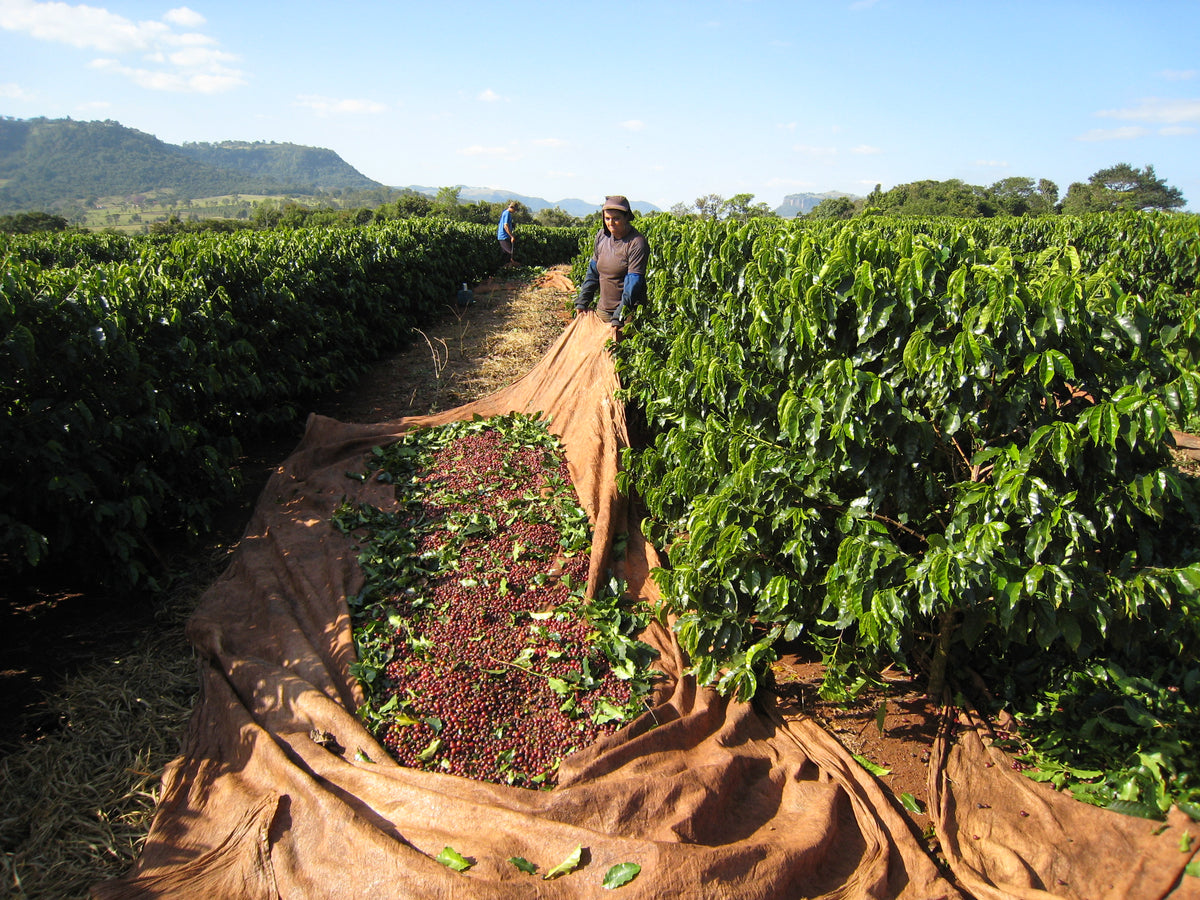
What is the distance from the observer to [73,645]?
11.8 feet

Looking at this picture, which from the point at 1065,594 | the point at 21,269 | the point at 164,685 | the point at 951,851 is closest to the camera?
the point at 1065,594

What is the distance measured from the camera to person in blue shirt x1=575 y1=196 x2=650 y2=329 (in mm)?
6027

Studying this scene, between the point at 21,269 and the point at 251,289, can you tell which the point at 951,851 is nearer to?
the point at 21,269

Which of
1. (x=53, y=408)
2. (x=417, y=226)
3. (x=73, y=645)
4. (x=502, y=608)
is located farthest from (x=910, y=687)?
(x=417, y=226)

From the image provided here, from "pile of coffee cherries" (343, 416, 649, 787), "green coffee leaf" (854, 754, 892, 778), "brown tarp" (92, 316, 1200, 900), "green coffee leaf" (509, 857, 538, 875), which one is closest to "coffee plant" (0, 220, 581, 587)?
"brown tarp" (92, 316, 1200, 900)

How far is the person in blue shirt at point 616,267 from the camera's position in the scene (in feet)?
19.8

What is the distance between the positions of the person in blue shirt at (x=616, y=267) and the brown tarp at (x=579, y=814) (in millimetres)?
3632

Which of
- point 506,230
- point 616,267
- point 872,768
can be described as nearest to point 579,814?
point 872,768

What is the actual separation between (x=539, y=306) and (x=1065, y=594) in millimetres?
11573

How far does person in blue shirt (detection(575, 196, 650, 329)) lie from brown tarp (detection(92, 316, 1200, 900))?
363cm

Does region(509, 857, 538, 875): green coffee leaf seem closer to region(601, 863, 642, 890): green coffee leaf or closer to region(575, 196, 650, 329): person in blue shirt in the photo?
region(601, 863, 642, 890): green coffee leaf

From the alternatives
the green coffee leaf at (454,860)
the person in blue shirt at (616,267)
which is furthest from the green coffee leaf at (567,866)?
the person in blue shirt at (616,267)

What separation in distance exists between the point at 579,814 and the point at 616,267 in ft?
16.2

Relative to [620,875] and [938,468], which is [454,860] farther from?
[938,468]
